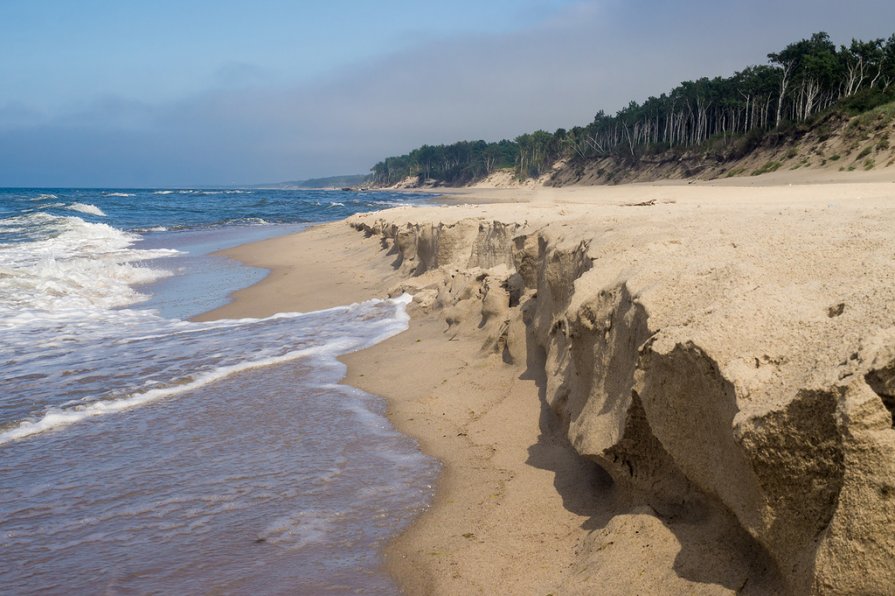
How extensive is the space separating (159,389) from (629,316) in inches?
201

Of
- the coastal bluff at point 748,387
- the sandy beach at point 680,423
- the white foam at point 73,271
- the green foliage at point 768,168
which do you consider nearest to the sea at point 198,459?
the sandy beach at point 680,423

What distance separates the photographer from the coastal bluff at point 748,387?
81.7 inches

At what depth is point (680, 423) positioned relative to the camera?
2.99m

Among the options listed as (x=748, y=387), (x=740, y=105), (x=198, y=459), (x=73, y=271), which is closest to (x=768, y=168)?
(x=740, y=105)

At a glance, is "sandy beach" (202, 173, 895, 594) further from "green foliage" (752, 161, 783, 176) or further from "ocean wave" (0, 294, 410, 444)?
"green foliage" (752, 161, 783, 176)

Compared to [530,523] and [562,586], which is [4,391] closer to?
[530,523]

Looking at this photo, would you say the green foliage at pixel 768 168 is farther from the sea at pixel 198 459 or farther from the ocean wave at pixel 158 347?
the sea at pixel 198 459

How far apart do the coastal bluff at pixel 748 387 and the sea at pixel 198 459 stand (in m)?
1.43

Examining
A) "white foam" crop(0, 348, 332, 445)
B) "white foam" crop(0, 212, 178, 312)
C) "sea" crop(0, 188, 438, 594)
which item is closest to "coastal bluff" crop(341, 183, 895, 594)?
"sea" crop(0, 188, 438, 594)

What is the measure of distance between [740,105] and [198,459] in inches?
2180

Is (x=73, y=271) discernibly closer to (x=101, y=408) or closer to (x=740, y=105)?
(x=101, y=408)

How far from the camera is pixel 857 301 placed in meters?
2.59

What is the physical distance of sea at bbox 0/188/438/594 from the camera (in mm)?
3750

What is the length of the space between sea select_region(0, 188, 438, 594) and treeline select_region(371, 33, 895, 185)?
37.4 meters
